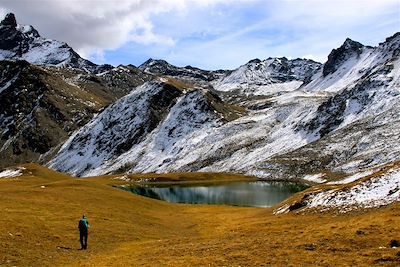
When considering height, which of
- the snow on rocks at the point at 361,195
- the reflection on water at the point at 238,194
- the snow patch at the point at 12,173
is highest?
the snow patch at the point at 12,173

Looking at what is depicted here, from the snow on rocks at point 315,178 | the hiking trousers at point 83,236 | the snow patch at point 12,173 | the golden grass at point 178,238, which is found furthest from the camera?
the snow patch at point 12,173

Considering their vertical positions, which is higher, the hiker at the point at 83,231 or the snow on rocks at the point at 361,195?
the snow on rocks at the point at 361,195

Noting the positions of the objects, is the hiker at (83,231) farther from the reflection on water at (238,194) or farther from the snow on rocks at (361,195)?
the reflection on water at (238,194)

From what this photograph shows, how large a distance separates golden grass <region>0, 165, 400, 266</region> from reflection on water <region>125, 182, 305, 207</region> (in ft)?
→ 126

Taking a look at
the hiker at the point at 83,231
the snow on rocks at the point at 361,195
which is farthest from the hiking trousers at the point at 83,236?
the snow on rocks at the point at 361,195

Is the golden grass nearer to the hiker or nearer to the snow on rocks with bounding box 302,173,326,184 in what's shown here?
the hiker

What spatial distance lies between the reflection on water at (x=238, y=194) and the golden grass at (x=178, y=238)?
38.4 metres

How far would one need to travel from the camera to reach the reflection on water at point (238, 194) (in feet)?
357

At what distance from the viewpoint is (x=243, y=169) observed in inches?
7407

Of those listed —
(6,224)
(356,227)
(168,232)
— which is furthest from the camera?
(168,232)

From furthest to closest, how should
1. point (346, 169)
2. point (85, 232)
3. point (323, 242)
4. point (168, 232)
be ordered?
point (346, 169) < point (168, 232) < point (85, 232) < point (323, 242)

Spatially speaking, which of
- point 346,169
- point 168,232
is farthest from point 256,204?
point 346,169

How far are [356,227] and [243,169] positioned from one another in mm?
151124

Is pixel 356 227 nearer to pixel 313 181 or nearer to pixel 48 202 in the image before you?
pixel 48 202
